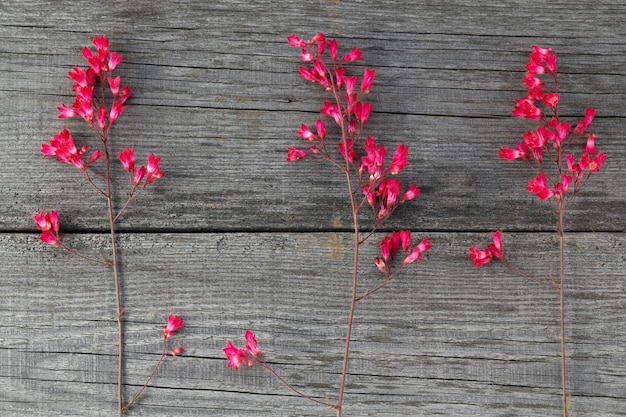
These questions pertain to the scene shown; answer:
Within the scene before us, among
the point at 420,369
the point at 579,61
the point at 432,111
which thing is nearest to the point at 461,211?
the point at 432,111

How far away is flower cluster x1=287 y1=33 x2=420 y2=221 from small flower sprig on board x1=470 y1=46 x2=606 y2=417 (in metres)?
0.29

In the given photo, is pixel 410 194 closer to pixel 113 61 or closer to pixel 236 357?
pixel 236 357

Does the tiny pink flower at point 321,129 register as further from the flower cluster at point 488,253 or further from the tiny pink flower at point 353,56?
the flower cluster at point 488,253

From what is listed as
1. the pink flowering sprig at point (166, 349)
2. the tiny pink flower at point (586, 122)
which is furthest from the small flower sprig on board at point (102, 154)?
the tiny pink flower at point (586, 122)

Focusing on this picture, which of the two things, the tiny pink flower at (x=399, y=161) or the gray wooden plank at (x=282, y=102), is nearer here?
the tiny pink flower at (x=399, y=161)

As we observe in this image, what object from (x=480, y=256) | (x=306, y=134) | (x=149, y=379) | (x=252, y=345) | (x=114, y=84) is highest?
(x=114, y=84)

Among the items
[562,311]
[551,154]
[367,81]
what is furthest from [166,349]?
[551,154]

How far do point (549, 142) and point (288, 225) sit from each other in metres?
0.80

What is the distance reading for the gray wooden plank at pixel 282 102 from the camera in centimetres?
175

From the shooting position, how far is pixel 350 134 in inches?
67.0

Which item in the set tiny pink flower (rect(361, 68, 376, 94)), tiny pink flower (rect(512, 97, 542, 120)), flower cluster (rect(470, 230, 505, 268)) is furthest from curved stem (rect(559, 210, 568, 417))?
tiny pink flower (rect(361, 68, 376, 94))

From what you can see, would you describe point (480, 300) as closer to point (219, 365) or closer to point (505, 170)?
point (505, 170)

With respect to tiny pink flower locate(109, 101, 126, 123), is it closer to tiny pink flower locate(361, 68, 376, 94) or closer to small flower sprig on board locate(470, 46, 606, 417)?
tiny pink flower locate(361, 68, 376, 94)

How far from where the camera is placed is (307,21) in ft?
5.96
